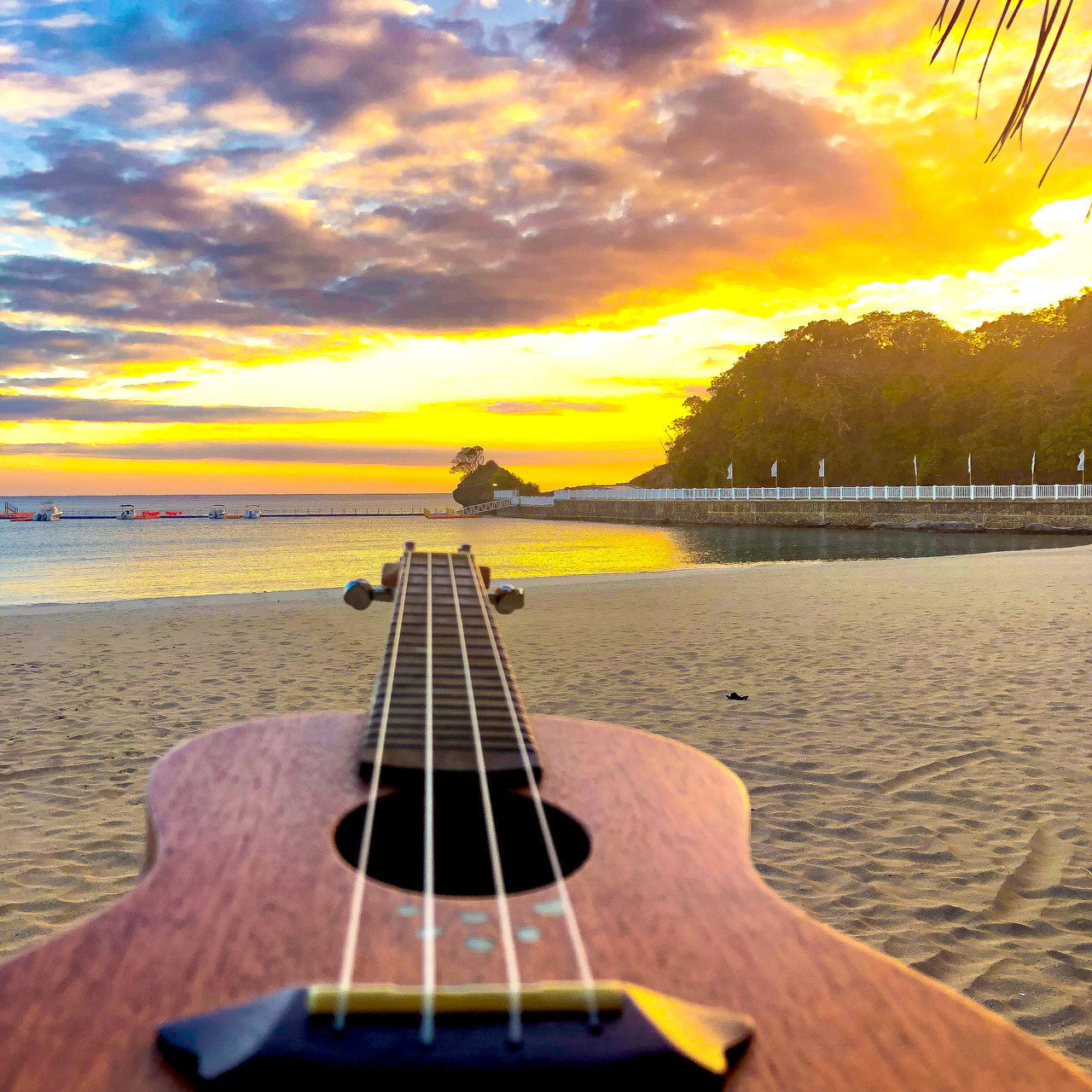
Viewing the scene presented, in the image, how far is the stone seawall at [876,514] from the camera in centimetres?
4509

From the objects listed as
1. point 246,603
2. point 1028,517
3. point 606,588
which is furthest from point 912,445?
point 246,603

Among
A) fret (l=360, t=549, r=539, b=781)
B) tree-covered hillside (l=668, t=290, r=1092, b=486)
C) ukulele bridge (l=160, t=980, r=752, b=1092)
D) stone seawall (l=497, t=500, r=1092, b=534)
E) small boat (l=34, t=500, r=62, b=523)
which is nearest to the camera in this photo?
ukulele bridge (l=160, t=980, r=752, b=1092)

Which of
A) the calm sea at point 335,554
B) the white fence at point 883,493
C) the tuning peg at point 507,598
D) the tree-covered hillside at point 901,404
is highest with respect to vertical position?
the tree-covered hillside at point 901,404

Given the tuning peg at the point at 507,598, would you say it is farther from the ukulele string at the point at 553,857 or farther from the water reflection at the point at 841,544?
the water reflection at the point at 841,544

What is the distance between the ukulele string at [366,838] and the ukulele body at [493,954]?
0.04 ft

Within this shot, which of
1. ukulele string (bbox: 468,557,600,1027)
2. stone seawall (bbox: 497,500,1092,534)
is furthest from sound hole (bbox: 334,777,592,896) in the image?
stone seawall (bbox: 497,500,1092,534)

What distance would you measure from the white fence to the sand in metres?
41.3

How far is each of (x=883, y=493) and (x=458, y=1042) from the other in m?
61.1

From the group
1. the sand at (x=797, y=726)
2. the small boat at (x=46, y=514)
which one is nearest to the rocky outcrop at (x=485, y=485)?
the small boat at (x=46, y=514)

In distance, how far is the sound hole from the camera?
1361 millimetres

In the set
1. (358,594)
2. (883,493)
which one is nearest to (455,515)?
(883,493)

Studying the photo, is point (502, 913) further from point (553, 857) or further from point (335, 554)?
point (335, 554)

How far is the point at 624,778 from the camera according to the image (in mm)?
1523

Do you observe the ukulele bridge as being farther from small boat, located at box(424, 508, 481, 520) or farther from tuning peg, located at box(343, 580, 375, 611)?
small boat, located at box(424, 508, 481, 520)
